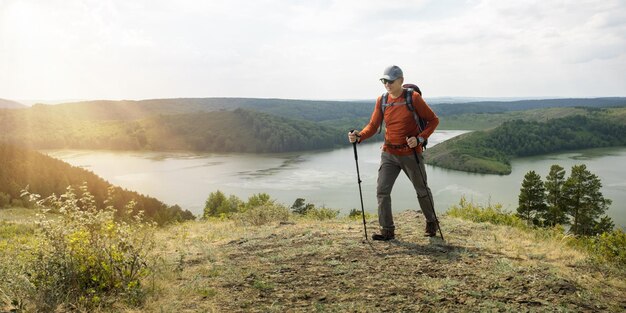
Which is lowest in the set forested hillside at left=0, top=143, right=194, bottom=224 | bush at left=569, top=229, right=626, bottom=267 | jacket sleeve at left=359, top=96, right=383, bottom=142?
forested hillside at left=0, top=143, right=194, bottom=224

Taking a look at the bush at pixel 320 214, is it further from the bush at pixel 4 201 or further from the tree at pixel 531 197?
the tree at pixel 531 197

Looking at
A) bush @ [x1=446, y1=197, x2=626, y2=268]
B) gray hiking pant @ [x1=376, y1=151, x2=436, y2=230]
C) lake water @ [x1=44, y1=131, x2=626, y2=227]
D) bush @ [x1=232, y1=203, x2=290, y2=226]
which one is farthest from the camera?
lake water @ [x1=44, y1=131, x2=626, y2=227]

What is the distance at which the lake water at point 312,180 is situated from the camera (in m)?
68.7

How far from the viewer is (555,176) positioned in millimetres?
38219

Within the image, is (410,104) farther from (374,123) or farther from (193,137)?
(193,137)

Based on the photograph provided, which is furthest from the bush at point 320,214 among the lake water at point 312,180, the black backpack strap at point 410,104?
the lake water at point 312,180

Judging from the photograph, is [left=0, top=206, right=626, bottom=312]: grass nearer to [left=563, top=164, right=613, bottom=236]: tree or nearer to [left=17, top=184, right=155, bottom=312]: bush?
[left=17, top=184, right=155, bottom=312]: bush

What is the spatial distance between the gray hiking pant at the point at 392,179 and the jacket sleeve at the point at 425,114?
0.47m

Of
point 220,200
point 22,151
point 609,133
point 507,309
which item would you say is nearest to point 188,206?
point 220,200

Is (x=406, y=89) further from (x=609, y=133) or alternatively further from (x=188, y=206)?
(x=609, y=133)

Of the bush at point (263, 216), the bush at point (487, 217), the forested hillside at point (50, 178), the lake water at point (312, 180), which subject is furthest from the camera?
the lake water at point (312, 180)

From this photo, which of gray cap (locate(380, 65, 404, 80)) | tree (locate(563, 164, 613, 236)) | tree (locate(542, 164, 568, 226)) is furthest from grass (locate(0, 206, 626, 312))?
tree (locate(563, 164, 613, 236))

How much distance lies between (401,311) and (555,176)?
4055 centimetres

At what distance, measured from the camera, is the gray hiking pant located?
725cm
